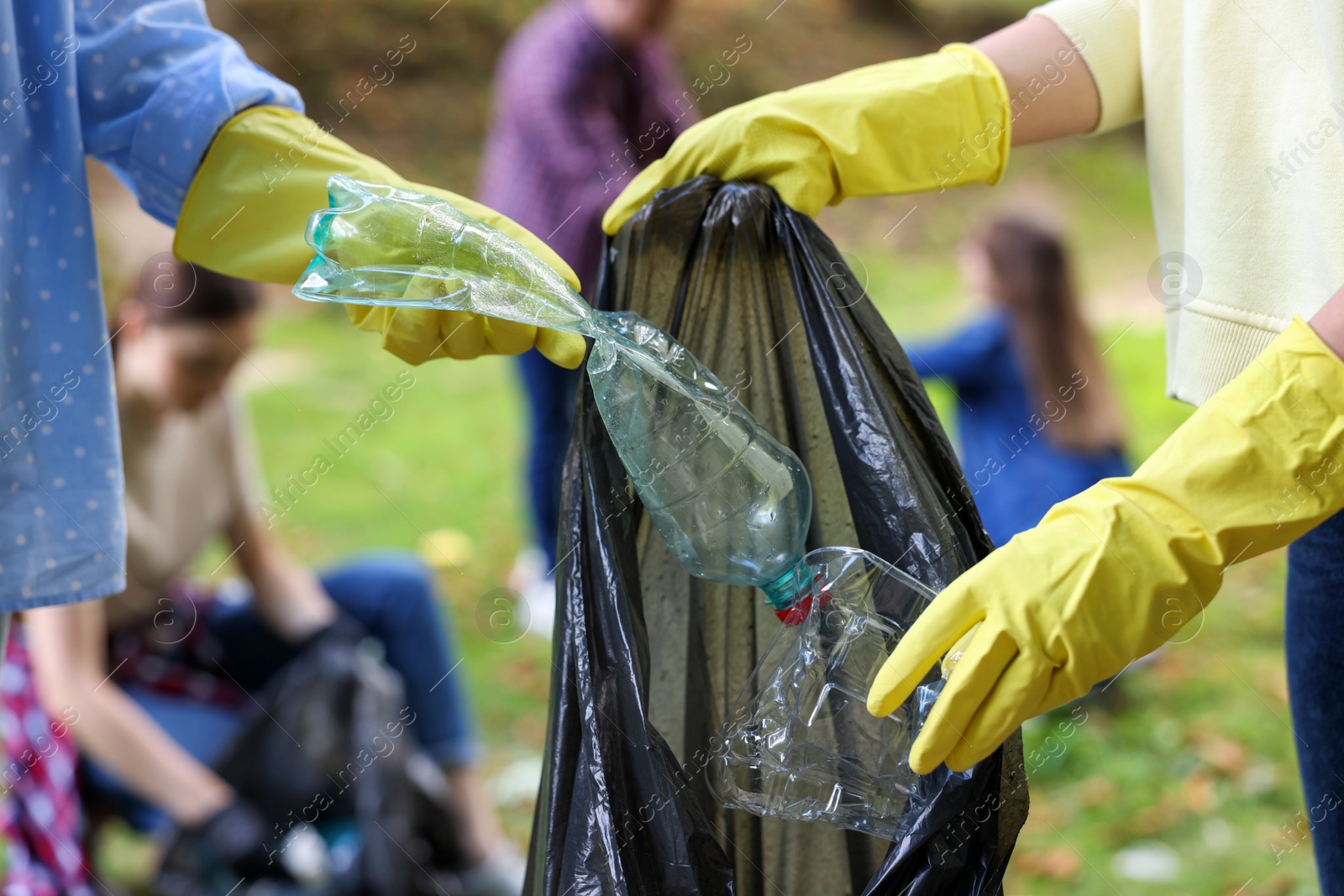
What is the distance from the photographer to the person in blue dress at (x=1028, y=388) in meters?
2.93

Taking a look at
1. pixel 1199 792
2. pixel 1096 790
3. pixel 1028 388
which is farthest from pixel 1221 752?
pixel 1028 388

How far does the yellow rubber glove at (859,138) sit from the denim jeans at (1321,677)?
527 mm

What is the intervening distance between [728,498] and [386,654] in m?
1.68

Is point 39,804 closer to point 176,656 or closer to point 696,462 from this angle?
point 176,656

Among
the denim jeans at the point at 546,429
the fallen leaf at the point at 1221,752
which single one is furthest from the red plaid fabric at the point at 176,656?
the fallen leaf at the point at 1221,752

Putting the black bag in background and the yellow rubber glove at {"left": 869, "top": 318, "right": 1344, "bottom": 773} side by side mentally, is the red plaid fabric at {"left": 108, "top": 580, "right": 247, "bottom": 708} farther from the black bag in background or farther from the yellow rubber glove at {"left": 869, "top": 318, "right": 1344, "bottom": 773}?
the yellow rubber glove at {"left": 869, "top": 318, "right": 1344, "bottom": 773}

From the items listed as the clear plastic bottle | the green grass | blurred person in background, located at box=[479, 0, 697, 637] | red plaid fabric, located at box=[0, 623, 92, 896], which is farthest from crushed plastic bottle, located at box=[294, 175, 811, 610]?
blurred person in background, located at box=[479, 0, 697, 637]

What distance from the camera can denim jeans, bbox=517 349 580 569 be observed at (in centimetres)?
291

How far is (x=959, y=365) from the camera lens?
302 cm

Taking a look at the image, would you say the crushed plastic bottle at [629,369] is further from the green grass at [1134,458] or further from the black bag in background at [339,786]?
the green grass at [1134,458]

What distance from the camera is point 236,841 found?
2.03 m

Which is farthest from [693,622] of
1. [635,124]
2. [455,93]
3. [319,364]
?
[455,93]

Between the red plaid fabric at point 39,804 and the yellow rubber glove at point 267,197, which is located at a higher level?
the yellow rubber glove at point 267,197

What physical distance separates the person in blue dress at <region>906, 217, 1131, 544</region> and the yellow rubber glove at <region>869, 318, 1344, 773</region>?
1993 millimetres
